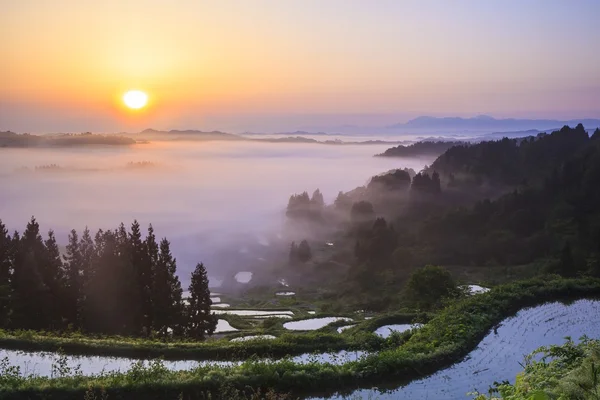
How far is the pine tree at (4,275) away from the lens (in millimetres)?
37878

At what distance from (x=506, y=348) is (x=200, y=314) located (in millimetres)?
30191

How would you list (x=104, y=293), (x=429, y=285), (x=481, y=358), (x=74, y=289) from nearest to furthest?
(x=481, y=358), (x=104, y=293), (x=74, y=289), (x=429, y=285)

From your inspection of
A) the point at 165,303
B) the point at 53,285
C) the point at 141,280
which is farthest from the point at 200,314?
the point at 53,285

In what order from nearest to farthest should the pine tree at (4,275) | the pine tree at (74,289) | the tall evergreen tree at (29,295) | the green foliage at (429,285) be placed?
the pine tree at (4,275) < the tall evergreen tree at (29,295) < the pine tree at (74,289) < the green foliage at (429,285)

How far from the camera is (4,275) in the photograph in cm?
4375

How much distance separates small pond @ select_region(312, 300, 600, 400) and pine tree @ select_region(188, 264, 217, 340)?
26642 mm

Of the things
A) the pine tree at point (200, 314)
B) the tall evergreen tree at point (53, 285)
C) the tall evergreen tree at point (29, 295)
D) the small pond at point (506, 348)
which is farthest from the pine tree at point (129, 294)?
the small pond at point (506, 348)

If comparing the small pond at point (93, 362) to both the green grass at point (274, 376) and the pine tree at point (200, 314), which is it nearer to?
the green grass at point (274, 376)

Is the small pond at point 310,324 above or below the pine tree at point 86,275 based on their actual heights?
below

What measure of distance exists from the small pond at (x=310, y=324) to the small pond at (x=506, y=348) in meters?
17.5

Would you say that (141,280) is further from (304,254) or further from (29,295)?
(304,254)

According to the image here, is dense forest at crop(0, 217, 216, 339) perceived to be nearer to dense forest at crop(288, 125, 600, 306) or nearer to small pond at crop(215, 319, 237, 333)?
small pond at crop(215, 319, 237, 333)

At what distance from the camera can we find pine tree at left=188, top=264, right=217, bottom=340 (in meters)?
43.1

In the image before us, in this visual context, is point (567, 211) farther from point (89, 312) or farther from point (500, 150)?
point (89, 312)
